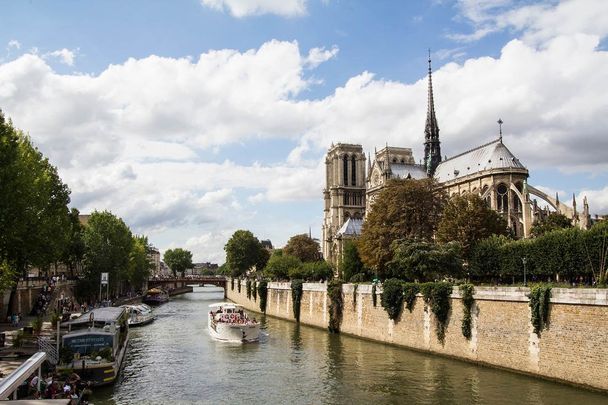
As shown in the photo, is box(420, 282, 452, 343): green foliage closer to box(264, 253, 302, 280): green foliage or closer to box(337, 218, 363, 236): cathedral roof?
box(264, 253, 302, 280): green foliage

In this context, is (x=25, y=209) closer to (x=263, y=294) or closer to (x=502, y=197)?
(x=263, y=294)

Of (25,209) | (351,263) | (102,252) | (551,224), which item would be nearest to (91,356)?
(25,209)

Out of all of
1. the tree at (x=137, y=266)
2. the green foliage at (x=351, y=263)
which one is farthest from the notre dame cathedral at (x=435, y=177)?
the tree at (x=137, y=266)

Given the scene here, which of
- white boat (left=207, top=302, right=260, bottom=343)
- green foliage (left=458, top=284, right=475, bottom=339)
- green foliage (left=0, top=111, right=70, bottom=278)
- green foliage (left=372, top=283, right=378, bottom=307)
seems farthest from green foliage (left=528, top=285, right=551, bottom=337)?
green foliage (left=0, top=111, right=70, bottom=278)

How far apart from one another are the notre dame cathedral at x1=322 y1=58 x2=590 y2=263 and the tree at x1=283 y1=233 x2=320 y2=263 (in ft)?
13.6

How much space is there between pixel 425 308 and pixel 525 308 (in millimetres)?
9648

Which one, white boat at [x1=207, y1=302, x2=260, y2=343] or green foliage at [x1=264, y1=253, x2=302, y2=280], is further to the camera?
green foliage at [x1=264, y1=253, x2=302, y2=280]

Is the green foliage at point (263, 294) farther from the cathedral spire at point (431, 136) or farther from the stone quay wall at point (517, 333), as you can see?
the cathedral spire at point (431, 136)

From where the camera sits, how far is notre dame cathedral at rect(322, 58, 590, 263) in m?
85.8

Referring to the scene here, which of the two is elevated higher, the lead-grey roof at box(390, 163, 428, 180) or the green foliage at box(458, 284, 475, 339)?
the lead-grey roof at box(390, 163, 428, 180)

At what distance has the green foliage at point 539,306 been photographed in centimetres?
3027

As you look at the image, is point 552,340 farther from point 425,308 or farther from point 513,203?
point 513,203

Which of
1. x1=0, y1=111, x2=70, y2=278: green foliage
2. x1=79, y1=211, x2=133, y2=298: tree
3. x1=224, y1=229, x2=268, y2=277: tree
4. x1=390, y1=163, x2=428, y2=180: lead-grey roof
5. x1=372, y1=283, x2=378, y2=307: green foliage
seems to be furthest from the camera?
x1=224, y1=229, x2=268, y2=277: tree

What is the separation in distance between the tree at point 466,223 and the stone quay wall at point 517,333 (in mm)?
13409
